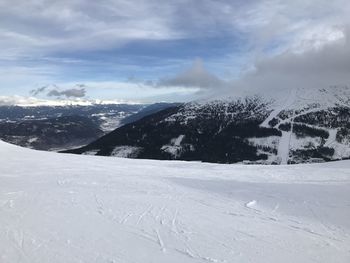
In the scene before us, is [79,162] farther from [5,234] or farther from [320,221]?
[320,221]

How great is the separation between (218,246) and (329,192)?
9816 mm

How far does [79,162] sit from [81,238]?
16.7 metres

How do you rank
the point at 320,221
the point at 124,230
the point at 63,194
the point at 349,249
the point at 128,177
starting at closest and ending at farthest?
the point at 349,249 → the point at 124,230 → the point at 320,221 → the point at 63,194 → the point at 128,177

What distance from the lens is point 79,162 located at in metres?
28.8

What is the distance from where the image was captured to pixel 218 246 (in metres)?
12.2

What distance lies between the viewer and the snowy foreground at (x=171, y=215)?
11695 millimetres

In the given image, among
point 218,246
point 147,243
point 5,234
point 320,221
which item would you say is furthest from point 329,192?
point 5,234

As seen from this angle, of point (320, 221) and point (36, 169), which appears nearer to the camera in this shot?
point (320, 221)

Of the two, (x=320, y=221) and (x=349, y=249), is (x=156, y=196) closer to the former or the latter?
(x=320, y=221)

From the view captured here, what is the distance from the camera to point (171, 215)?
15.3m

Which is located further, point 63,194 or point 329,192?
point 329,192

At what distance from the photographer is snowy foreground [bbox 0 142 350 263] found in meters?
11.7

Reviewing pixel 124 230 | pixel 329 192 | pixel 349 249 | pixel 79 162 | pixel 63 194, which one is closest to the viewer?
pixel 349 249

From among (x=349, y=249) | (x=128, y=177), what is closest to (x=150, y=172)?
(x=128, y=177)
